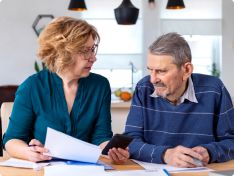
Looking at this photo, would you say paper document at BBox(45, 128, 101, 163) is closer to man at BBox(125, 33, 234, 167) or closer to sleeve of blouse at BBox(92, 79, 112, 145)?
man at BBox(125, 33, 234, 167)

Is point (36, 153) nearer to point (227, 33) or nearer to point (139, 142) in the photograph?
point (139, 142)

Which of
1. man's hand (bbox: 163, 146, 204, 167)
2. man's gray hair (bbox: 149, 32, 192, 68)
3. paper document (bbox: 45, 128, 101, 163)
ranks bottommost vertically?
man's hand (bbox: 163, 146, 204, 167)

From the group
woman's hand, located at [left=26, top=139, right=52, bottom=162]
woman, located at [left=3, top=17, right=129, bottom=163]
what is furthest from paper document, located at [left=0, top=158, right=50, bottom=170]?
woman, located at [left=3, top=17, right=129, bottom=163]

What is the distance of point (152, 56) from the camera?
1.78 m

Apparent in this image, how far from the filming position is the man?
1.78 m

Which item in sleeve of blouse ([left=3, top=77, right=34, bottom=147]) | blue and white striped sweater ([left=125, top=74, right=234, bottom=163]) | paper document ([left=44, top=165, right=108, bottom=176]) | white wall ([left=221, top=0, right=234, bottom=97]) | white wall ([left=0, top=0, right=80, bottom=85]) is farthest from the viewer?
white wall ([left=221, top=0, right=234, bottom=97])

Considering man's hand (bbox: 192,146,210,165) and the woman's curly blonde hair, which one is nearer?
man's hand (bbox: 192,146,210,165)

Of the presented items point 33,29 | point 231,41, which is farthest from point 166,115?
point 231,41

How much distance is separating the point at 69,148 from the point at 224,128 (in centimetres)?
65

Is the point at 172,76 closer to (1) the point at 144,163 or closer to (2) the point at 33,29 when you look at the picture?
(1) the point at 144,163

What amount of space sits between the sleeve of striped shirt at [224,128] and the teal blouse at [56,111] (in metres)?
0.49

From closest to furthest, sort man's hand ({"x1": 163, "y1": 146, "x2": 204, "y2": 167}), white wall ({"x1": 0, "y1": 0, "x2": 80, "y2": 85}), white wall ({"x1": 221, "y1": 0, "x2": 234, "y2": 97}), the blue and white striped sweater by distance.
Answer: man's hand ({"x1": 163, "y1": 146, "x2": 204, "y2": 167}) → the blue and white striped sweater → white wall ({"x1": 0, "y1": 0, "x2": 80, "y2": 85}) → white wall ({"x1": 221, "y1": 0, "x2": 234, "y2": 97})

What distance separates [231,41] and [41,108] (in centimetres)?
516

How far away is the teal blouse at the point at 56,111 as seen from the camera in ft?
6.50
